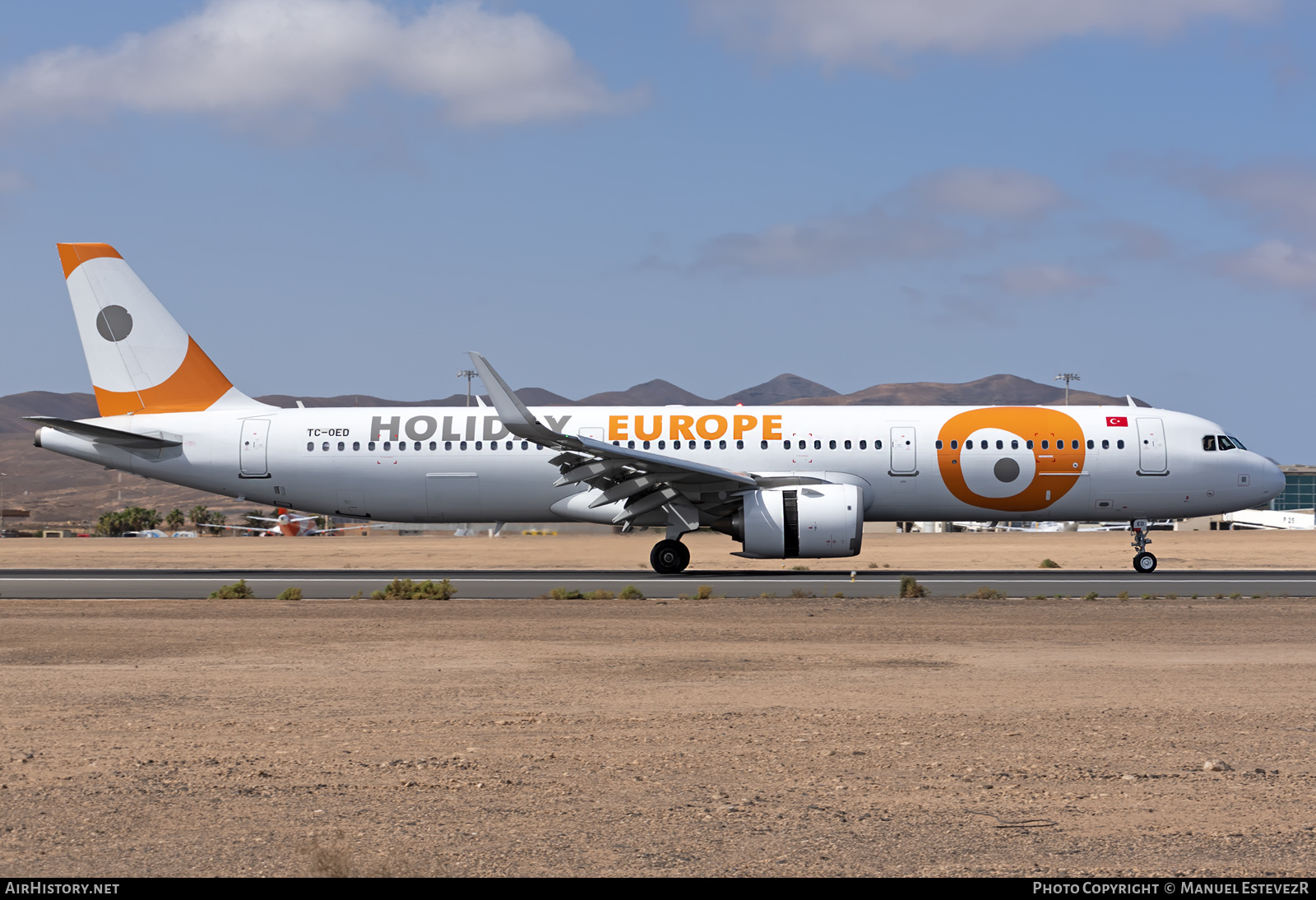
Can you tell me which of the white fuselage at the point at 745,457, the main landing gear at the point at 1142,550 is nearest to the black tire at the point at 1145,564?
the main landing gear at the point at 1142,550

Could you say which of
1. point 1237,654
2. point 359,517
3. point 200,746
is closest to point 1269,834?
point 200,746

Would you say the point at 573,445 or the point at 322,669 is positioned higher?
the point at 573,445

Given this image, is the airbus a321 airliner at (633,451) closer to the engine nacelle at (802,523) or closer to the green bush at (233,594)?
the engine nacelle at (802,523)

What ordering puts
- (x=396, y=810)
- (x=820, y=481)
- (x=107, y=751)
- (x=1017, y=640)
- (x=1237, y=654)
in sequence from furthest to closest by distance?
(x=820, y=481) < (x=1017, y=640) < (x=1237, y=654) < (x=107, y=751) < (x=396, y=810)

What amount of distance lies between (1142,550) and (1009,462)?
423 centimetres

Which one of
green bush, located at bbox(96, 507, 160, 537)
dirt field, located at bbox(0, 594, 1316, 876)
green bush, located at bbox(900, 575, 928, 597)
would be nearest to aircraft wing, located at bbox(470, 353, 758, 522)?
green bush, located at bbox(900, 575, 928, 597)

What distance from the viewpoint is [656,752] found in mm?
8508

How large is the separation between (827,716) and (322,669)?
18.7ft

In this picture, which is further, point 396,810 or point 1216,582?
point 1216,582

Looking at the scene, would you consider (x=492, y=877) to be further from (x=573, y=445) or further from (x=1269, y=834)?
(x=573, y=445)

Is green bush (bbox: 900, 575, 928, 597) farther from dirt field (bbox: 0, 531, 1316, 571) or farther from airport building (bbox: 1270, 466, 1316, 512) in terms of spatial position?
airport building (bbox: 1270, 466, 1316, 512)

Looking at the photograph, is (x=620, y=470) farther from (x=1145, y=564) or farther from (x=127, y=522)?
(x=127, y=522)
